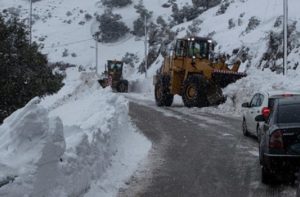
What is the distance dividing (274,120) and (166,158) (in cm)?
393

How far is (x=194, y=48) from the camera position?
29.0m

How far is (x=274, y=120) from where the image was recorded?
32.4 ft

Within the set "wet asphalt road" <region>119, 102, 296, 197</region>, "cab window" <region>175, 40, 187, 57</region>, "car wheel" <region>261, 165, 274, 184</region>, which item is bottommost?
"wet asphalt road" <region>119, 102, 296, 197</region>

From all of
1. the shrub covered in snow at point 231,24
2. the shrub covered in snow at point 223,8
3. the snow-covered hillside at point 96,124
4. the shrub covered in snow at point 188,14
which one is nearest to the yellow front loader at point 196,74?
the snow-covered hillside at point 96,124

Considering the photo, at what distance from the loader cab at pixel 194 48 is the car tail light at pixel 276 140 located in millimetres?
19393

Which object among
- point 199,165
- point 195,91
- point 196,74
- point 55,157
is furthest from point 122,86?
point 55,157

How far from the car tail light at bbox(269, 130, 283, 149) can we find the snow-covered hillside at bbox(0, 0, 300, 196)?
2664 millimetres

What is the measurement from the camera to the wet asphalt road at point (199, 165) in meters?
9.75

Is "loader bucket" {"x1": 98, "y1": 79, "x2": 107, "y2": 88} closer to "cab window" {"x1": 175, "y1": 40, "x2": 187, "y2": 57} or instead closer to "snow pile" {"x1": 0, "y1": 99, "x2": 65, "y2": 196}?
"cab window" {"x1": 175, "y1": 40, "x2": 187, "y2": 57}

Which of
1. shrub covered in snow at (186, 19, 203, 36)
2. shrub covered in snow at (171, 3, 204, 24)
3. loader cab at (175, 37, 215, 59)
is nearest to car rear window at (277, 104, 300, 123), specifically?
loader cab at (175, 37, 215, 59)

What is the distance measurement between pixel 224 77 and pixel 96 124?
16.2 meters

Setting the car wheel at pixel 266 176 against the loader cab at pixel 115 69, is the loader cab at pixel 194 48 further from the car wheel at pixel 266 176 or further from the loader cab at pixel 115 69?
the loader cab at pixel 115 69

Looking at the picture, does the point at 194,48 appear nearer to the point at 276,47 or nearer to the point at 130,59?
the point at 276,47

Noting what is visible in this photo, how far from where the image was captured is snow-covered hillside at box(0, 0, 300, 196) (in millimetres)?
6867
